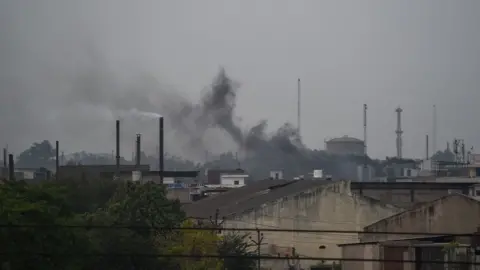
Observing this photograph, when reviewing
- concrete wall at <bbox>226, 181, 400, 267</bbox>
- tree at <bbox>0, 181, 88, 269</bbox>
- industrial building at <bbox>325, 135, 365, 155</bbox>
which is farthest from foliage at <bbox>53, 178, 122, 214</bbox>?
industrial building at <bbox>325, 135, 365, 155</bbox>

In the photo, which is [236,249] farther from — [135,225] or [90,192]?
[90,192]

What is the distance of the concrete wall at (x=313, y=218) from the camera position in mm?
19766

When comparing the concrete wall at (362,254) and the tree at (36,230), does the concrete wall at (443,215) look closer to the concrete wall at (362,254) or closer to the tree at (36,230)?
the concrete wall at (362,254)

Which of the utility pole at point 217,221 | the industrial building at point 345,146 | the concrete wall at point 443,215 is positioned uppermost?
the industrial building at point 345,146

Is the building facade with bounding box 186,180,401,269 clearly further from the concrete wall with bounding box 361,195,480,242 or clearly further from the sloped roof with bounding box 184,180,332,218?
the concrete wall with bounding box 361,195,480,242

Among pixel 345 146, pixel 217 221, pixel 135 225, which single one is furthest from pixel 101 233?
pixel 345 146

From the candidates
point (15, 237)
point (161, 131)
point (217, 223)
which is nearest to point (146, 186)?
point (217, 223)

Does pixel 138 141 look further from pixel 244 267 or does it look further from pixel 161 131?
pixel 244 267

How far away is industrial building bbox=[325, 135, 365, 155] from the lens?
53375mm

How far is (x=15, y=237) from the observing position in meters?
10.3

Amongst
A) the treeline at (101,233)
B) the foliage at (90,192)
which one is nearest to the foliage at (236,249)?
the treeline at (101,233)

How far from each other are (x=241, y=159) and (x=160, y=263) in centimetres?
3484

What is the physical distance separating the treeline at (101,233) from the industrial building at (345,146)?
2994 cm

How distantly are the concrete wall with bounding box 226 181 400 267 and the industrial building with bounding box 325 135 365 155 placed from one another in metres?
31.9
